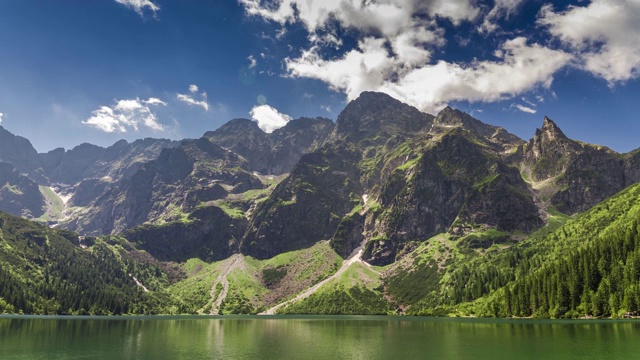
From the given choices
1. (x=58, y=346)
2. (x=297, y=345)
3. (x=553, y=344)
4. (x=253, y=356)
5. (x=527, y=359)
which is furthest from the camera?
(x=297, y=345)

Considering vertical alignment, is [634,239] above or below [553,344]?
above

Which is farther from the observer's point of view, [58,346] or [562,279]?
[562,279]

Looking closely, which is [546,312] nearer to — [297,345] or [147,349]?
[297,345]

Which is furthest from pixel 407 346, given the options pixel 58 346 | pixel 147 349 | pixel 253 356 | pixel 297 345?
pixel 58 346

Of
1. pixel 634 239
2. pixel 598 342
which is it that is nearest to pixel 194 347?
pixel 598 342

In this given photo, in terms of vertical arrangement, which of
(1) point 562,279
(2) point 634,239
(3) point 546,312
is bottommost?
(3) point 546,312

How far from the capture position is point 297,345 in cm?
10594

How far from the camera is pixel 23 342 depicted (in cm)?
10338

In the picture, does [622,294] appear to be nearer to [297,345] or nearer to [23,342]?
[297,345]

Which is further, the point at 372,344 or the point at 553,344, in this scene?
the point at 372,344

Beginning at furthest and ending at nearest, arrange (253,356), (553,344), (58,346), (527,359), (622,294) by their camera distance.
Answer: (622,294) < (58,346) < (553,344) < (253,356) < (527,359)

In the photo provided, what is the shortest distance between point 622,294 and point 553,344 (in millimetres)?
103269

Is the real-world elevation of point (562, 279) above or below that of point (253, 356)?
above

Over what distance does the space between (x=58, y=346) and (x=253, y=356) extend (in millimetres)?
51510
